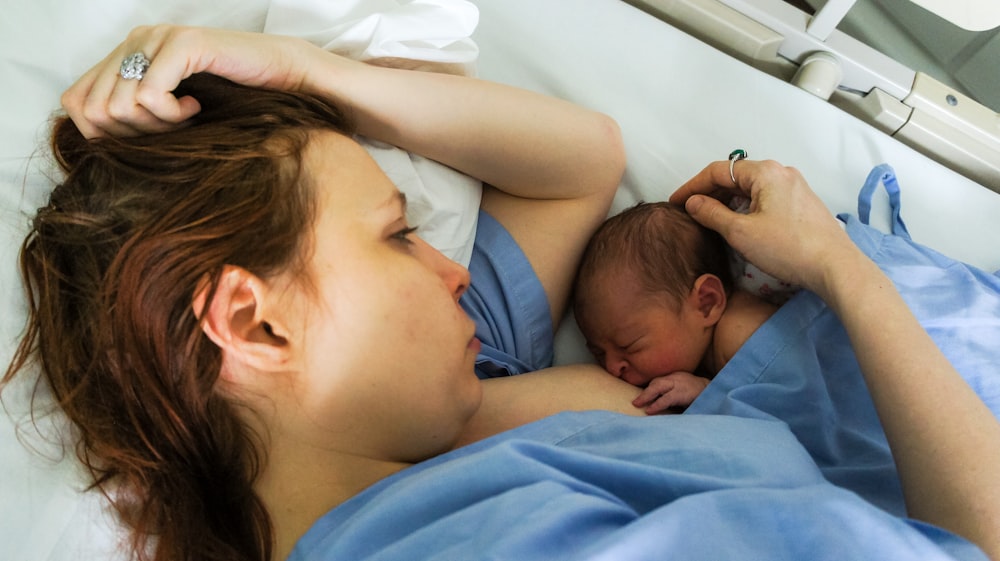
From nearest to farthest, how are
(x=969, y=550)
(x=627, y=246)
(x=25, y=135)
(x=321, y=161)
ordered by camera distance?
(x=969, y=550), (x=321, y=161), (x=25, y=135), (x=627, y=246)

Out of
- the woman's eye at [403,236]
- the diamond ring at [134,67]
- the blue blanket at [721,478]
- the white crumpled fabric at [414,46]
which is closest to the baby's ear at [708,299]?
the blue blanket at [721,478]

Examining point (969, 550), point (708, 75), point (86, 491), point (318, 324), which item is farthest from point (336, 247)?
point (708, 75)

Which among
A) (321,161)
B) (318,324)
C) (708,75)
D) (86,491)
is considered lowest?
(86,491)

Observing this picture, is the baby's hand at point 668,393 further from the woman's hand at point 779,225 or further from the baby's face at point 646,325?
the woman's hand at point 779,225

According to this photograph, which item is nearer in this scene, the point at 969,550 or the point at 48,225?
the point at 969,550

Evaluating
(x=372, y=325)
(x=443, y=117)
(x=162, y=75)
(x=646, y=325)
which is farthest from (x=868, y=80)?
(x=162, y=75)

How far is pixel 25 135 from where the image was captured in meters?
0.88

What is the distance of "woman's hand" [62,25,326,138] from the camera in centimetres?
74

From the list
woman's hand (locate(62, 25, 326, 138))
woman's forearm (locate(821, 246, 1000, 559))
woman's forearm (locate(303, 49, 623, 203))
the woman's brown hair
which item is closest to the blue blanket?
woman's forearm (locate(821, 246, 1000, 559))

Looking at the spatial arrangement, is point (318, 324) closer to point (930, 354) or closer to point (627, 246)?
point (627, 246)

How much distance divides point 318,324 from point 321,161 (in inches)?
→ 6.7

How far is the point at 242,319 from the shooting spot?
2.17 feet

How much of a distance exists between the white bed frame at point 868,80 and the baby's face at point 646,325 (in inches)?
21.1

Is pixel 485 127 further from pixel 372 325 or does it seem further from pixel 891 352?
pixel 891 352
